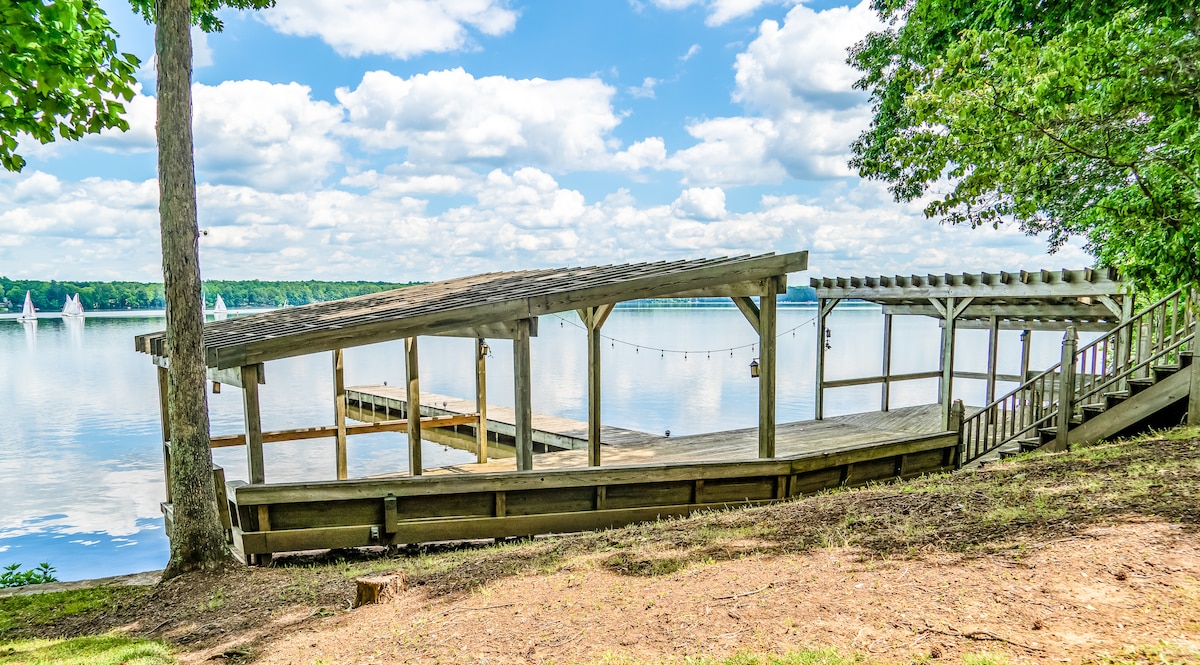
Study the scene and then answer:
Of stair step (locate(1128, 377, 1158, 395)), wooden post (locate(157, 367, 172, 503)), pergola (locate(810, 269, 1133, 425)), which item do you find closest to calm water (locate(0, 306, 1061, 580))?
pergola (locate(810, 269, 1133, 425))

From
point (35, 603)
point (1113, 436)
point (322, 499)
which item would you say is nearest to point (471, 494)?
point (322, 499)

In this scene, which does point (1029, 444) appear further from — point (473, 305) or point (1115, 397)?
point (473, 305)

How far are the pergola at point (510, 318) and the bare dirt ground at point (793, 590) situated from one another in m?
1.59

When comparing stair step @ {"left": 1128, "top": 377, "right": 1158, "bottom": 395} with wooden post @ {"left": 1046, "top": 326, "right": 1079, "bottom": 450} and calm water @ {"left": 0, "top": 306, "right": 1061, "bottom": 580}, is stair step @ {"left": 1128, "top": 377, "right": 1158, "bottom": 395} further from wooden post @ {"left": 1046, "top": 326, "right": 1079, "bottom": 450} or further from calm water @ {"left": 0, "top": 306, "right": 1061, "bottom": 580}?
calm water @ {"left": 0, "top": 306, "right": 1061, "bottom": 580}

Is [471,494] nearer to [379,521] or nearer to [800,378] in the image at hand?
[379,521]

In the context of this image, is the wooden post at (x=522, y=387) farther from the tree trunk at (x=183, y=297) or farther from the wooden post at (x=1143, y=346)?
the wooden post at (x=1143, y=346)

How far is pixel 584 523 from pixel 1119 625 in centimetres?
477

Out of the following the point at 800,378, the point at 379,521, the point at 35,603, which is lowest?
the point at 800,378

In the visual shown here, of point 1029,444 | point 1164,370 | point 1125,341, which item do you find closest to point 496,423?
point 1029,444

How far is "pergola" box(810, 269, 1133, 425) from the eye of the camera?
1008cm

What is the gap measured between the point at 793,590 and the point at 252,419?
487 centimetres

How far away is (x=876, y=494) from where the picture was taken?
6.48 m

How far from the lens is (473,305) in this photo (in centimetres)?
694

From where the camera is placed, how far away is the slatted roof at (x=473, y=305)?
635cm
